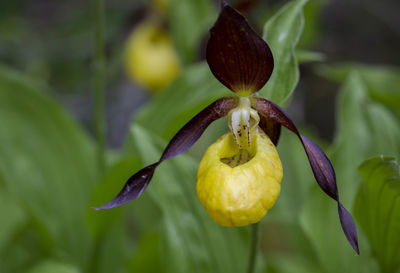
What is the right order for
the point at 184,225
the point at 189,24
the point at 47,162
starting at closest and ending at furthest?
the point at 184,225 < the point at 47,162 < the point at 189,24

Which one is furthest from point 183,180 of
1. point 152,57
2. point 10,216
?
point 152,57

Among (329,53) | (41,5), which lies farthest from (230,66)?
(41,5)

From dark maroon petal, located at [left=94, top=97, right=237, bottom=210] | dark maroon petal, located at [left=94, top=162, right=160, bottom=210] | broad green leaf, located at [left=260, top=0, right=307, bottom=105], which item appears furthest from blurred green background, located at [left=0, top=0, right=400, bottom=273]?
dark maroon petal, located at [left=94, top=162, right=160, bottom=210]

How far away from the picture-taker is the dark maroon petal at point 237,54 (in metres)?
0.67

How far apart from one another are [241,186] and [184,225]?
366 millimetres

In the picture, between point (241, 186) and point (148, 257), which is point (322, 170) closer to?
point (241, 186)

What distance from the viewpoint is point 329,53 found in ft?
10.6

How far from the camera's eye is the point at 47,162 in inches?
56.9

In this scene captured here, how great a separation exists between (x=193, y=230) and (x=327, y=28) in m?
2.64

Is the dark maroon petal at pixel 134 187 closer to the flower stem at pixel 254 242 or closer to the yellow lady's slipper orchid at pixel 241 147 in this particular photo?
the yellow lady's slipper orchid at pixel 241 147

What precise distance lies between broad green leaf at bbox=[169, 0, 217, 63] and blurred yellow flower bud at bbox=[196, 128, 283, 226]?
1264mm

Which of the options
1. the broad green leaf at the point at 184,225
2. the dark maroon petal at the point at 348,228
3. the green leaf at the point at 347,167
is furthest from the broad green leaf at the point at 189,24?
the dark maroon petal at the point at 348,228

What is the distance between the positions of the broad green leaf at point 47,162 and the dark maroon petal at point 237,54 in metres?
0.83

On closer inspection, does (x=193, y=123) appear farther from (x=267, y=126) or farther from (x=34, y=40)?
(x=34, y=40)
